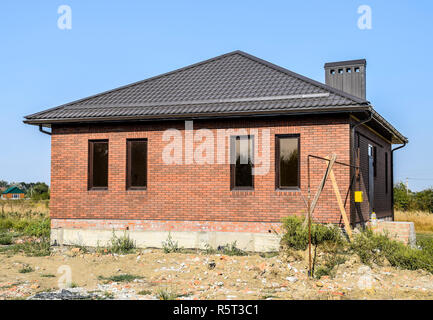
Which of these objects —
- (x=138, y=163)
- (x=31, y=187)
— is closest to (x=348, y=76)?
(x=138, y=163)

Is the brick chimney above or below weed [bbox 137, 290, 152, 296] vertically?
above

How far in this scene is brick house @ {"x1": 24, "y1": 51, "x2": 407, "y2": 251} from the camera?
460 inches

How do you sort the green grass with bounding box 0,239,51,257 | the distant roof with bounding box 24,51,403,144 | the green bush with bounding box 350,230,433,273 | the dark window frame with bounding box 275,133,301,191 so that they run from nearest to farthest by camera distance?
1. the green bush with bounding box 350,230,433,273
2. the distant roof with bounding box 24,51,403,144
3. the dark window frame with bounding box 275,133,301,191
4. the green grass with bounding box 0,239,51,257

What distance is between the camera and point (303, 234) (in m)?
10.3

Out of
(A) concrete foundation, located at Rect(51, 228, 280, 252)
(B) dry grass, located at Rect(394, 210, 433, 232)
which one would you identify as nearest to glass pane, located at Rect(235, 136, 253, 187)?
(A) concrete foundation, located at Rect(51, 228, 280, 252)

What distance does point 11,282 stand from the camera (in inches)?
363

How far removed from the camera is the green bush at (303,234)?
10.3 m

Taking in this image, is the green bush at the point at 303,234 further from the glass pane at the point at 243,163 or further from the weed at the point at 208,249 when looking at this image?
the weed at the point at 208,249

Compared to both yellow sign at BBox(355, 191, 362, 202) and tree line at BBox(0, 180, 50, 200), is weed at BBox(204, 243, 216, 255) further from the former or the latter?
tree line at BBox(0, 180, 50, 200)

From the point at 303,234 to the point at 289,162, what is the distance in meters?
2.33

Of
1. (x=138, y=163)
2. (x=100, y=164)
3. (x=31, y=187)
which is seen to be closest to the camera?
(x=138, y=163)

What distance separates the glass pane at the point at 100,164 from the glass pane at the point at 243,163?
3.98 metres

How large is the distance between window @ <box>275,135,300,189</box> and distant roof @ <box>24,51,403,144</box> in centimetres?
90

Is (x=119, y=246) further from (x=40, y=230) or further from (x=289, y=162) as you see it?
(x=289, y=162)
